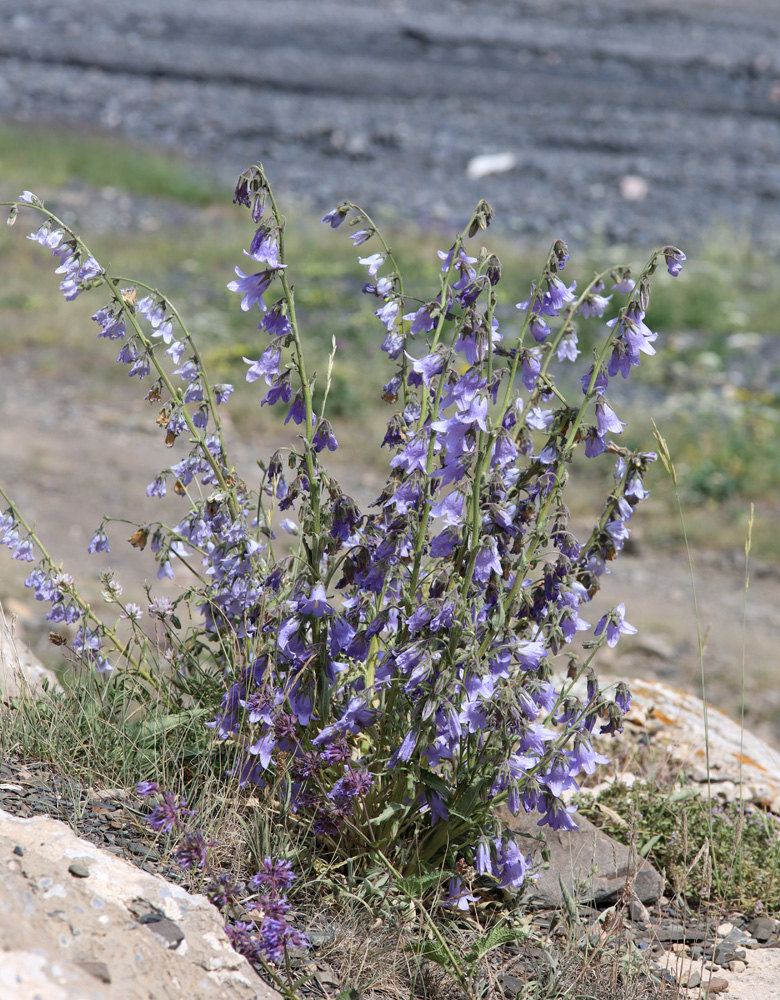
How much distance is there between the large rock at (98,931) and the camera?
1538mm

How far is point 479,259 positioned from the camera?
2.08 m

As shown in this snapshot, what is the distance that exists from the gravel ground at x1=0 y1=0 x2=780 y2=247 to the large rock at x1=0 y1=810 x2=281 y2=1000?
12.5 meters

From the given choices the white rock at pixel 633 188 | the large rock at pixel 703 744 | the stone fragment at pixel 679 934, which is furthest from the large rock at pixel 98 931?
the white rock at pixel 633 188

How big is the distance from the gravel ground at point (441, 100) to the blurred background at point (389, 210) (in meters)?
0.10

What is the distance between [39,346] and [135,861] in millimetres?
7764

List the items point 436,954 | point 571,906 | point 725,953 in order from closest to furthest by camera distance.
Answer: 1. point 436,954
2. point 571,906
3. point 725,953

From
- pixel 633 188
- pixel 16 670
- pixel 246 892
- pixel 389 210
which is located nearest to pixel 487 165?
pixel 633 188

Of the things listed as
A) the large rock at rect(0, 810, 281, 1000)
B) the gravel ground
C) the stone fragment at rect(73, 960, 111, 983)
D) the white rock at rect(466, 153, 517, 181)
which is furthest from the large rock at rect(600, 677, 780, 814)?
the white rock at rect(466, 153, 517, 181)

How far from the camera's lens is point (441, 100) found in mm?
22000

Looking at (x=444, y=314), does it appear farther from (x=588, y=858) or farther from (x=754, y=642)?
(x=754, y=642)

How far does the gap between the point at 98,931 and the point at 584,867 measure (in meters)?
1.35

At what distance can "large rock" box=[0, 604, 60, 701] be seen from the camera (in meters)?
2.52

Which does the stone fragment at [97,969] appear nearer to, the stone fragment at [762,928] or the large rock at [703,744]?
the stone fragment at [762,928]

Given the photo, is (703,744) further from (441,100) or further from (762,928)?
(441,100)
